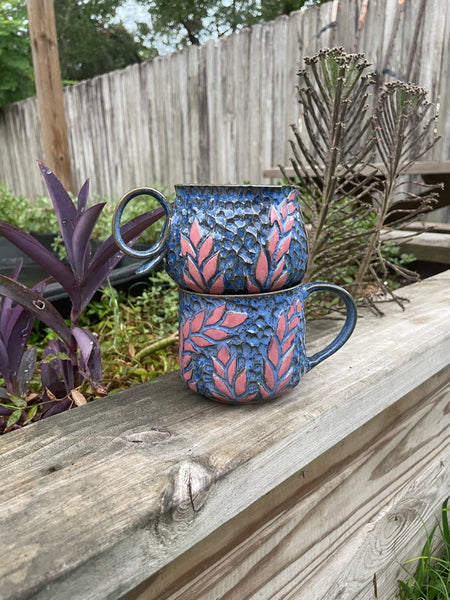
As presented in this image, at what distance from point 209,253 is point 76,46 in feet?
45.3

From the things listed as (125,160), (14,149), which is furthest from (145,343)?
(14,149)

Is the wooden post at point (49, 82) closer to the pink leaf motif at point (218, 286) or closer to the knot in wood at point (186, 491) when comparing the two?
the pink leaf motif at point (218, 286)

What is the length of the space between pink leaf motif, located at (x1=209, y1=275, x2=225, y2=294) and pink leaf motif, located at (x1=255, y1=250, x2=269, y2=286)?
49mm

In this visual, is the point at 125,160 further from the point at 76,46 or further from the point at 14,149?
the point at 76,46

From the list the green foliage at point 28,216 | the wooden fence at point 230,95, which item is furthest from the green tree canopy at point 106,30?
the green foliage at point 28,216

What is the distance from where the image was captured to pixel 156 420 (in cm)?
66

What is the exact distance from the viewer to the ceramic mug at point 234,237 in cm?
61

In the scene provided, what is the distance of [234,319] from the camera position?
2.06ft

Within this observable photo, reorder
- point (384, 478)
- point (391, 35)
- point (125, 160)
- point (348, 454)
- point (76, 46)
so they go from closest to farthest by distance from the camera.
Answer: point (348, 454), point (384, 478), point (391, 35), point (125, 160), point (76, 46)

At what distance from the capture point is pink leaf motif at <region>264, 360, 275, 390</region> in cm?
65

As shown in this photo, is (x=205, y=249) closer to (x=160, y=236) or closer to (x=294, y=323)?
(x=160, y=236)

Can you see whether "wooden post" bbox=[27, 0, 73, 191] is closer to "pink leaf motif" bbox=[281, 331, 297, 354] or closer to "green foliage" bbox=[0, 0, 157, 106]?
"pink leaf motif" bbox=[281, 331, 297, 354]

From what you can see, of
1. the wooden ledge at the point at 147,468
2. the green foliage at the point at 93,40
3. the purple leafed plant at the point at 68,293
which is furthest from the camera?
the green foliage at the point at 93,40

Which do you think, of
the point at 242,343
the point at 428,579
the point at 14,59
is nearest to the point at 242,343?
the point at 242,343
